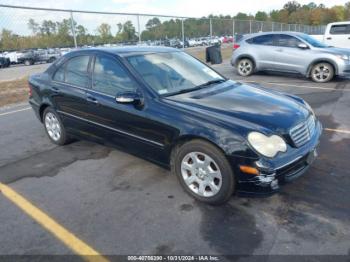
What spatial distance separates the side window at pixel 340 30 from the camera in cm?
1547

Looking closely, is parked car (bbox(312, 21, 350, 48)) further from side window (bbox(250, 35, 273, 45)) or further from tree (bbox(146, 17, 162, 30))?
tree (bbox(146, 17, 162, 30))

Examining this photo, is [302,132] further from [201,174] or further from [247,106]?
[201,174]

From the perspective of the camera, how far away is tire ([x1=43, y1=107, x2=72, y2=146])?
5141 millimetres

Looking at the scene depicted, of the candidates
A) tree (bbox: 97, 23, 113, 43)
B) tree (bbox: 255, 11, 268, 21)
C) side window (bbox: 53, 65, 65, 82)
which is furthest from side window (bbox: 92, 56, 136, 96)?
tree (bbox: 255, 11, 268, 21)

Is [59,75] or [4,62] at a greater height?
[59,75]

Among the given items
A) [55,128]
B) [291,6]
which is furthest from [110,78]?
[291,6]

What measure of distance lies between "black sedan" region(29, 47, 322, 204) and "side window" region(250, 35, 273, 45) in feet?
23.8

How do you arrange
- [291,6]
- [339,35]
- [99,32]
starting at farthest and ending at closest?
[291,6] → [99,32] → [339,35]

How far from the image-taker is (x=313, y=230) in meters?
2.97

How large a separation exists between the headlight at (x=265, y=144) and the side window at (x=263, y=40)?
8.87 m

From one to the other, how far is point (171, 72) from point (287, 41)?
7818 millimetres

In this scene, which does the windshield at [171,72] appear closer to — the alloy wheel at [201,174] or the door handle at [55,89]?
the alloy wheel at [201,174]

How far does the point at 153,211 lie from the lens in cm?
340

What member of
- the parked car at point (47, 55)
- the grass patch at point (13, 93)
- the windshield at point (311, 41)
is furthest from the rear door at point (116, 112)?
the parked car at point (47, 55)
